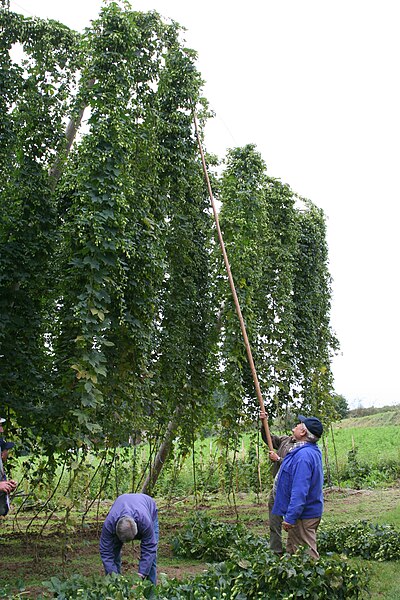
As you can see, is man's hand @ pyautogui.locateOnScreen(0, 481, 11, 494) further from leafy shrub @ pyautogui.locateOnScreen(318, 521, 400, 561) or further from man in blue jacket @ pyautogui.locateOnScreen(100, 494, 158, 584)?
leafy shrub @ pyautogui.locateOnScreen(318, 521, 400, 561)

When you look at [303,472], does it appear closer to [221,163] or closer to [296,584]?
[296,584]

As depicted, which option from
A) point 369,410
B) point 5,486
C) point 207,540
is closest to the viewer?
point 5,486

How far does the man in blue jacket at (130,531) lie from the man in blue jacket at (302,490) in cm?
133

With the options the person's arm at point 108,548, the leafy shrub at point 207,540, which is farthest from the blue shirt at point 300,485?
the leafy shrub at point 207,540

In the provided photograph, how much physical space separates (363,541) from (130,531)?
170 inches

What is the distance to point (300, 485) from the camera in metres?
6.39

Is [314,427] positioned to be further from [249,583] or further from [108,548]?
[108,548]

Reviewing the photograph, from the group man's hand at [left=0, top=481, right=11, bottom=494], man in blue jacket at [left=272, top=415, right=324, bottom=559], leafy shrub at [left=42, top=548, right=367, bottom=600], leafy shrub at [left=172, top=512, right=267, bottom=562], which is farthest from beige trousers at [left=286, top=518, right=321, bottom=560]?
man's hand at [left=0, top=481, right=11, bottom=494]

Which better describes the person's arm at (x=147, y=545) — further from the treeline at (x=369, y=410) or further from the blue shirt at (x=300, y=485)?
the treeline at (x=369, y=410)

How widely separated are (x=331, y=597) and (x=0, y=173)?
656 cm

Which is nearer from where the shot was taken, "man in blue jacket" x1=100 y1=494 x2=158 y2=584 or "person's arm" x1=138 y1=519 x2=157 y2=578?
"man in blue jacket" x1=100 y1=494 x2=158 y2=584

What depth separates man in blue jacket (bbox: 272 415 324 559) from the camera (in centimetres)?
638

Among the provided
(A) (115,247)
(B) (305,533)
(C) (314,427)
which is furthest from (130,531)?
(A) (115,247)

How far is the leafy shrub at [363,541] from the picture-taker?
28.3 ft
